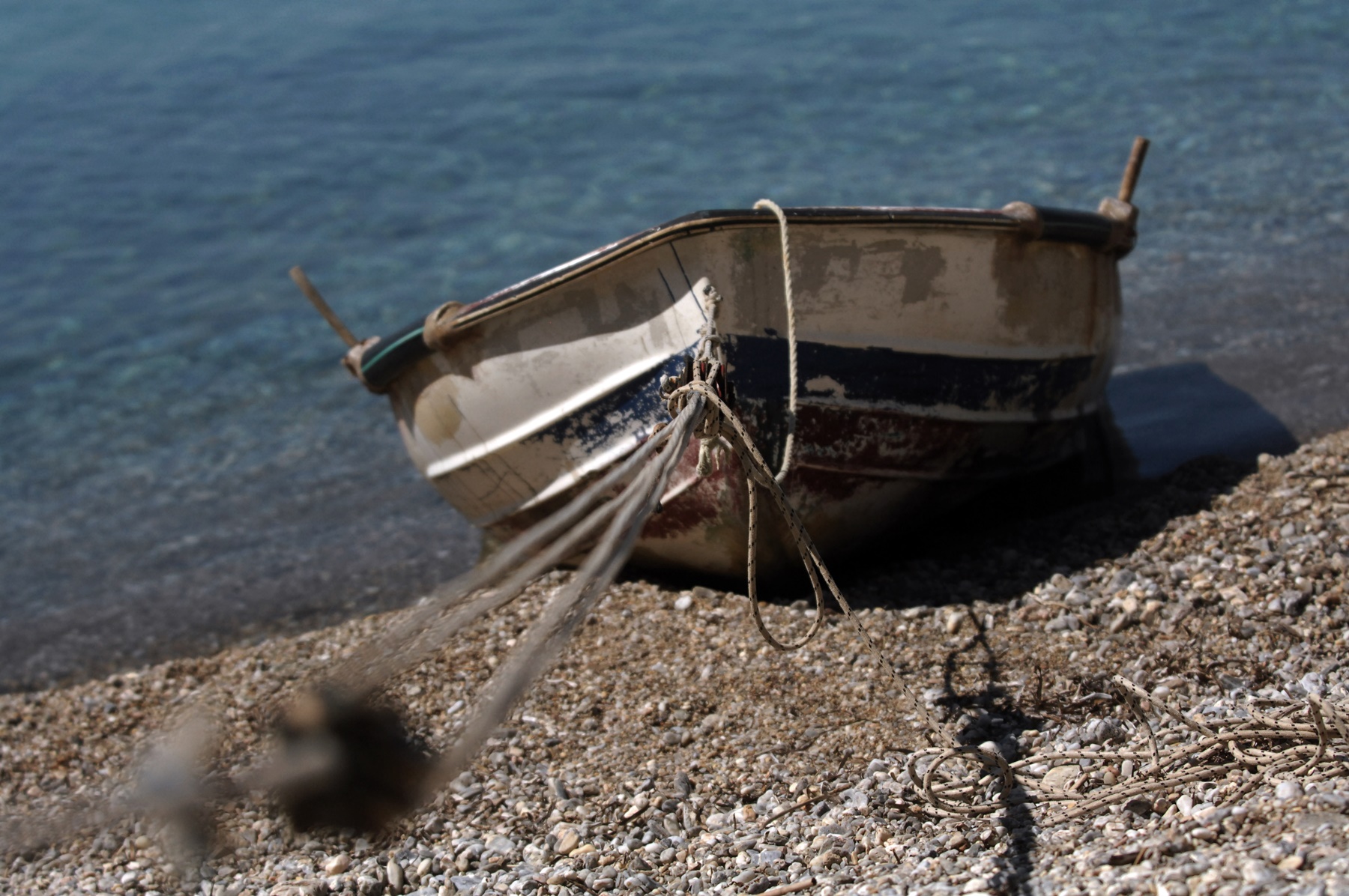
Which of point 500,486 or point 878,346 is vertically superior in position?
point 878,346

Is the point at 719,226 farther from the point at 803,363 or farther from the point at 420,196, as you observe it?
the point at 420,196

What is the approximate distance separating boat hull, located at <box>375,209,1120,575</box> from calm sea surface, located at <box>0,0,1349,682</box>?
1.58m

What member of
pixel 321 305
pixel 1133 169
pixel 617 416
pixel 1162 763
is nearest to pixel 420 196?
pixel 321 305

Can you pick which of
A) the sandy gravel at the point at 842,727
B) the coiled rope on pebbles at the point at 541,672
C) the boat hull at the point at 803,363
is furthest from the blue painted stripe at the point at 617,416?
the sandy gravel at the point at 842,727

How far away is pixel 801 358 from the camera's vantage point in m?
4.50

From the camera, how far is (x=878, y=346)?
4605mm

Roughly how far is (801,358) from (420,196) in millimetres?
8939

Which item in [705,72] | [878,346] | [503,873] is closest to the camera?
[503,873]

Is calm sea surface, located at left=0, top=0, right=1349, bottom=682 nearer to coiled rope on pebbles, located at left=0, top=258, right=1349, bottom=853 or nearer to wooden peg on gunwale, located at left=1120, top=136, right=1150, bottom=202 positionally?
wooden peg on gunwale, located at left=1120, top=136, right=1150, bottom=202

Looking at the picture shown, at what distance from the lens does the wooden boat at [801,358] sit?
441 cm

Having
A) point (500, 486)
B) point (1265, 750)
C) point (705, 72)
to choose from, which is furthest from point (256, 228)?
point (1265, 750)

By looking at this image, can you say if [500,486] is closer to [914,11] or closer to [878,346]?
[878,346]

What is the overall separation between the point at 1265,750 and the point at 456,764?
217 cm

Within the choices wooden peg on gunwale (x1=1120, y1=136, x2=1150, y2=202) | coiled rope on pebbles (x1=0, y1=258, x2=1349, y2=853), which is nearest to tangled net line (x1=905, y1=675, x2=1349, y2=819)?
coiled rope on pebbles (x1=0, y1=258, x2=1349, y2=853)
